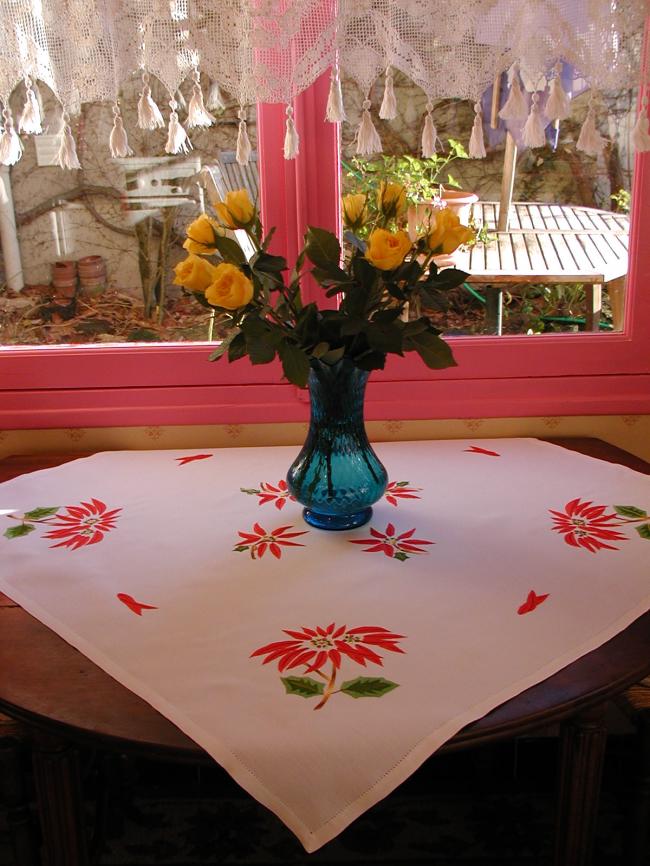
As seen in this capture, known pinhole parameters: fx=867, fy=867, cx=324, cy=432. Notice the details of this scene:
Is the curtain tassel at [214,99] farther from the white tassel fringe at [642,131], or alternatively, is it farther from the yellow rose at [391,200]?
the white tassel fringe at [642,131]

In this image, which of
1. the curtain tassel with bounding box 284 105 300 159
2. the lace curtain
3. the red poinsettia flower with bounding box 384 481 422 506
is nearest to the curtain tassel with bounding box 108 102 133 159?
the lace curtain

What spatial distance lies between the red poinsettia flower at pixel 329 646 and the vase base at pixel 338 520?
0.28 meters

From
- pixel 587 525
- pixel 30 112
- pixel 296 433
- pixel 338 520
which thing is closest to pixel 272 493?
pixel 338 520

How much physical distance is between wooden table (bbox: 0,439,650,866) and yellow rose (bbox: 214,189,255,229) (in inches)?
23.8

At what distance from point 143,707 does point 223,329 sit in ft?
3.24

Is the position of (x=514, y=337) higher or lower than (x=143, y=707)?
higher

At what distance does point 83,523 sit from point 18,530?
0.33 feet

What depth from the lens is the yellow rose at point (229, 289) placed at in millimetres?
1146

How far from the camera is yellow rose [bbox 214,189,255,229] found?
1.20 metres

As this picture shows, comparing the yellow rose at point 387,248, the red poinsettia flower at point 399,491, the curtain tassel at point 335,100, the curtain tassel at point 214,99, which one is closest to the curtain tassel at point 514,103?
the curtain tassel at point 335,100

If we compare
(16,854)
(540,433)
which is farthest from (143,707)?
(540,433)

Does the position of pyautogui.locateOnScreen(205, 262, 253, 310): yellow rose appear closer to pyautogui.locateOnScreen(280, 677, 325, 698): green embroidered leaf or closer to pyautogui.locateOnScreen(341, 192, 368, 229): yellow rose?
pyautogui.locateOnScreen(341, 192, 368, 229): yellow rose

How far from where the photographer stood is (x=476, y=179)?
5.57 feet

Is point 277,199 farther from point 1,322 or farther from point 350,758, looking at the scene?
point 350,758
